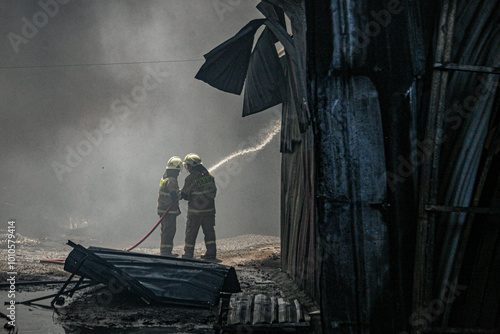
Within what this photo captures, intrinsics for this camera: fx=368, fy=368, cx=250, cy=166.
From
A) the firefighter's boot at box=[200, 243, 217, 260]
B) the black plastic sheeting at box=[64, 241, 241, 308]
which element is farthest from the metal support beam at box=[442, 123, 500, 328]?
the firefighter's boot at box=[200, 243, 217, 260]

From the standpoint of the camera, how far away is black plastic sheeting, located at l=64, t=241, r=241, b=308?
368 cm

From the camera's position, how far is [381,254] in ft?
7.25

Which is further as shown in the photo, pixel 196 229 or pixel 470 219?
pixel 196 229

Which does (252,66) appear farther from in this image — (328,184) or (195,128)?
(195,128)

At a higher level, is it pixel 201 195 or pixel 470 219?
pixel 470 219

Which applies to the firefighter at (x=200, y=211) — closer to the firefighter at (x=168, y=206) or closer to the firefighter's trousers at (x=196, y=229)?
the firefighter's trousers at (x=196, y=229)

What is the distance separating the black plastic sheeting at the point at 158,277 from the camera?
3.68m

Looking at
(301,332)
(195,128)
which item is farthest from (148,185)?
(301,332)

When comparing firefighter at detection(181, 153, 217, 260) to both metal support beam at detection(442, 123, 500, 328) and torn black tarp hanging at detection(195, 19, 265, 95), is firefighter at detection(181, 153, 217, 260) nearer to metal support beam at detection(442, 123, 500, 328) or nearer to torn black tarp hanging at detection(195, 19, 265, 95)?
torn black tarp hanging at detection(195, 19, 265, 95)

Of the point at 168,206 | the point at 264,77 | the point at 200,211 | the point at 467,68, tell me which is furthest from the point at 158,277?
the point at 168,206

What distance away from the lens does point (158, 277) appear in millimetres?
3883

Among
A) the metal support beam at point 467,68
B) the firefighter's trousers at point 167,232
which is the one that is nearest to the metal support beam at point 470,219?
the metal support beam at point 467,68

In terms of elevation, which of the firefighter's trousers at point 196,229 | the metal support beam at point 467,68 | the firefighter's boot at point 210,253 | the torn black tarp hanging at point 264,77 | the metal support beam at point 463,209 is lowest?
the firefighter's boot at point 210,253

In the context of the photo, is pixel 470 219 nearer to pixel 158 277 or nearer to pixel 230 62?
pixel 158 277
